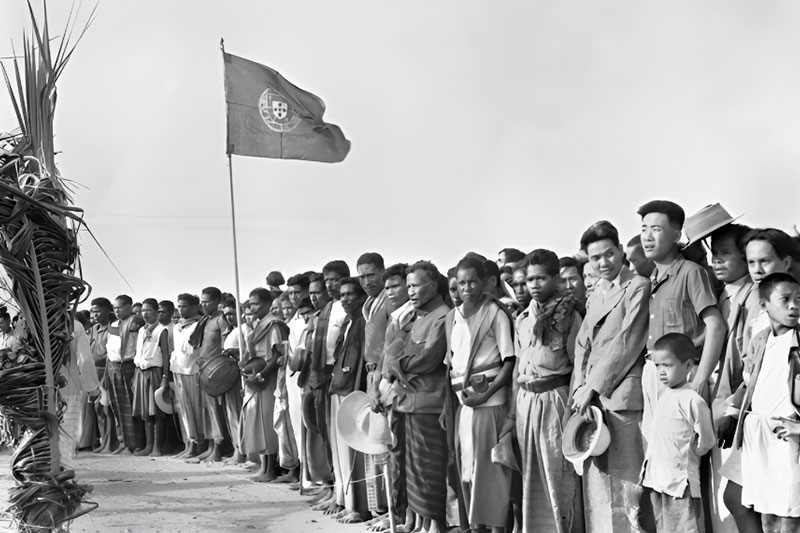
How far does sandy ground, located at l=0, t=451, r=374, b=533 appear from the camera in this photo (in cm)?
747

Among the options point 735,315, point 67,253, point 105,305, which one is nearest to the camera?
point 67,253

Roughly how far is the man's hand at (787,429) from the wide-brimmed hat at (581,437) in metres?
1.14

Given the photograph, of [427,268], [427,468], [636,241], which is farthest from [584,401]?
[427,268]

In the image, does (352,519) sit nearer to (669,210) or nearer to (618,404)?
(618,404)

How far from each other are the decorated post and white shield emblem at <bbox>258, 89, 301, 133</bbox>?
692 centimetres

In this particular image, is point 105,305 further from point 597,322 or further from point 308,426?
point 597,322

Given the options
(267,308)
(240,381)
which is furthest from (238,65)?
(240,381)

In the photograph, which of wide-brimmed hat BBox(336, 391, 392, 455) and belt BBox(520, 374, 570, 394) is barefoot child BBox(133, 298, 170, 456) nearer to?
wide-brimmed hat BBox(336, 391, 392, 455)

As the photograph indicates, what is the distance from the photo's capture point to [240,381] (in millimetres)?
11453

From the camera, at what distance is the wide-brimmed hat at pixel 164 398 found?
498 inches

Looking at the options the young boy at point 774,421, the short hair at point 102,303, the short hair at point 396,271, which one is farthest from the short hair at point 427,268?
the short hair at point 102,303

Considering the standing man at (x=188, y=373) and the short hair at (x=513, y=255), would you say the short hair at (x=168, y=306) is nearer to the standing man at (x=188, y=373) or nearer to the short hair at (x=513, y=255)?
the standing man at (x=188, y=373)

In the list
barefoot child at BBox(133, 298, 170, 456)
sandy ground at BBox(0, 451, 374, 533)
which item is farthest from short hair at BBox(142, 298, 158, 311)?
sandy ground at BBox(0, 451, 374, 533)

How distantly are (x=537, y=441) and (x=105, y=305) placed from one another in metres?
10.8
